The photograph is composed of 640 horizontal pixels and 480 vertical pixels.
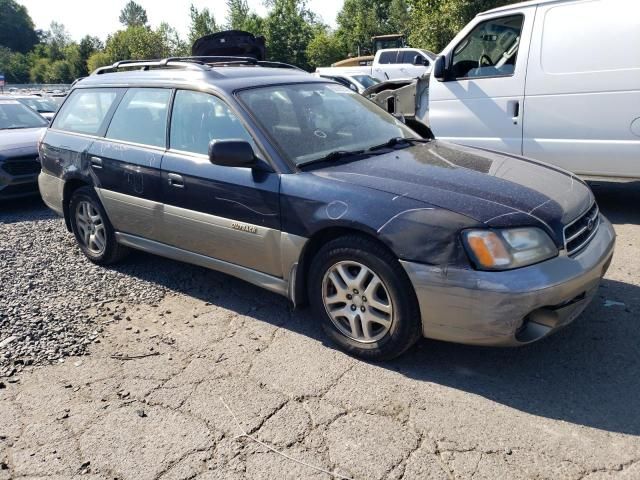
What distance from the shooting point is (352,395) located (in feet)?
9.93

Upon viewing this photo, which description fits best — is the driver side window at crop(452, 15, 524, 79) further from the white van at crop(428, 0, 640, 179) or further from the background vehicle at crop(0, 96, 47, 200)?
the background vehicle at crop(0, 96, 47, 200)

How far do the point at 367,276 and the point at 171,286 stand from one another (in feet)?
6.95

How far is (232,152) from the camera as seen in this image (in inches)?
139

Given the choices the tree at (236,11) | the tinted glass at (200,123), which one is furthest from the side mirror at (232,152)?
the tree at (236,11)

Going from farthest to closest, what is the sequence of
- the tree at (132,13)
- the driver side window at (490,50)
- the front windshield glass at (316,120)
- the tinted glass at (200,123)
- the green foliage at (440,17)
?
the tree at (132,13)
the green foliage at (440,17)
the driver side window at (490,50)
the tinted glass at (200,123)
the front windshield glass at (316,120)

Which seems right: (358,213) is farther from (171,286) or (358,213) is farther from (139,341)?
(171,286)

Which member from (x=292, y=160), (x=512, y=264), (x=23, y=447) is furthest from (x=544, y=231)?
(x=23, y=447)

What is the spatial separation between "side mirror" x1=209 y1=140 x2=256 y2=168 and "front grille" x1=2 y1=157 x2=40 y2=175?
17.2 ft

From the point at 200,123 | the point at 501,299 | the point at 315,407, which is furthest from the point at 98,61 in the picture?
the point at 501,299

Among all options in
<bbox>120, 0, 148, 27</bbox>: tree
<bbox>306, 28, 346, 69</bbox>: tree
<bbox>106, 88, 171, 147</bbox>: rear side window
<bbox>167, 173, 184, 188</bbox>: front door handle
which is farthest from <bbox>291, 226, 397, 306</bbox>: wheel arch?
<bbox>120, 0, 148, 27</bbox>: tree

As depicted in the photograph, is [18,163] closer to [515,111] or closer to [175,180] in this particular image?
[175,180]

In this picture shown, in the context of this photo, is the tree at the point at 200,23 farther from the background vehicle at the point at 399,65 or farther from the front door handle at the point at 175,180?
the front door handle at the point at 175,180

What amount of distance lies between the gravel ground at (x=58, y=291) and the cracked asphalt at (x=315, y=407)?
198mm

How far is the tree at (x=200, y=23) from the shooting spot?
53594 millimetres
